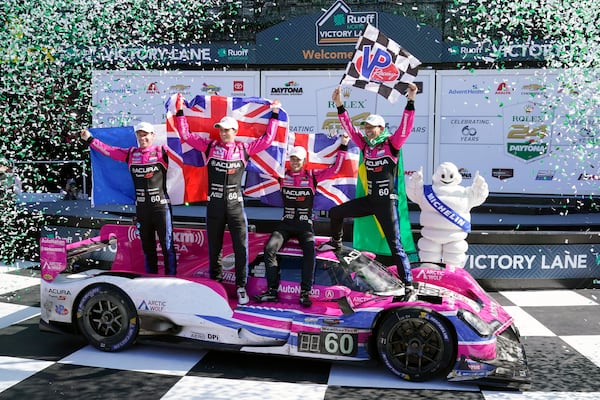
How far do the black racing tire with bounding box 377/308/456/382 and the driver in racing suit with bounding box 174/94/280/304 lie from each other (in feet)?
4.20

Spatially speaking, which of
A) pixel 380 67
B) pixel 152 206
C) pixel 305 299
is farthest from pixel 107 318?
pixel 380 67

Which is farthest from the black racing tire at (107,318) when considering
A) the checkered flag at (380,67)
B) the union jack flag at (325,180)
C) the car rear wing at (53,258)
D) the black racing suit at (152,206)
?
the checkered flag at (380,67)

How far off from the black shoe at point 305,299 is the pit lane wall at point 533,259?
9.17 ft

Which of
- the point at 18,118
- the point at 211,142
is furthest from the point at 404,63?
the point at 18,118

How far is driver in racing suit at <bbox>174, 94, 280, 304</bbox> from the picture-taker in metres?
4.68

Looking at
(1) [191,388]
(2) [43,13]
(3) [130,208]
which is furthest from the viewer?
(3) [130,208]

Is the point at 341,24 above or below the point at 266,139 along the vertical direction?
above

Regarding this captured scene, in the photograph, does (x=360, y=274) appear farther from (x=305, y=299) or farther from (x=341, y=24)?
(x=341, y=24)

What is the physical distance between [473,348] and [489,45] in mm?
9296

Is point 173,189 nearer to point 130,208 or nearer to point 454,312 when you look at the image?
point 454,312

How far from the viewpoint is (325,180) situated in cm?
531

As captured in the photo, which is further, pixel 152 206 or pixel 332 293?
pixel 152 206

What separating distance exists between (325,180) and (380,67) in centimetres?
119

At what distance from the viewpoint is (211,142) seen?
16.2ft
